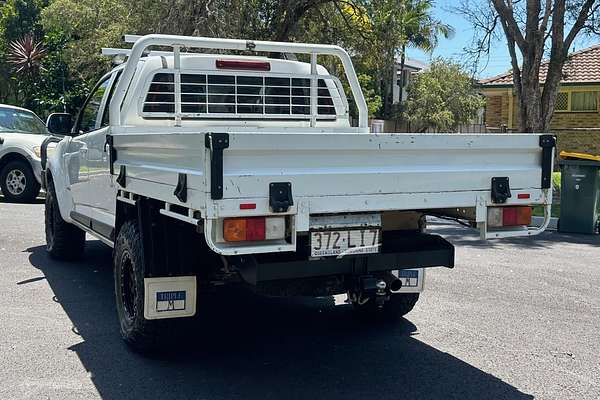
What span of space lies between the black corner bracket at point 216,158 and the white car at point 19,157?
1035 centimetres

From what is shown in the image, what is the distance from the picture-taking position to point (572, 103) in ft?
86.7

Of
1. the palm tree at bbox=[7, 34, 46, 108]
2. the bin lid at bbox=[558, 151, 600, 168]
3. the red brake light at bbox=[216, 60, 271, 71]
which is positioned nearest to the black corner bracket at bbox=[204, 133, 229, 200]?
the red brake light at bbox=[216, 60, 271, 71]

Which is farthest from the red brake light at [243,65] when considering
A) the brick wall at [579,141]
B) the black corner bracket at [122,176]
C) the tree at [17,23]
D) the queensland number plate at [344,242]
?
the tree at [17,23]

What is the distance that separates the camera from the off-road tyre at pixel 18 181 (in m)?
13.4

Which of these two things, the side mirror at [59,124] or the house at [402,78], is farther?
the house at [402,78]

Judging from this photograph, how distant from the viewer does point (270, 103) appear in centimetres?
668

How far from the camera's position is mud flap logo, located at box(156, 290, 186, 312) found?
4641 millimetres

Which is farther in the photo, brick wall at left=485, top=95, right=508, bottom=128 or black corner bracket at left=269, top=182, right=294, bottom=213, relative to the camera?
brick wall at left=485, top=95, right=508, bottom=128

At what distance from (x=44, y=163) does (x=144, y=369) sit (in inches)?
184

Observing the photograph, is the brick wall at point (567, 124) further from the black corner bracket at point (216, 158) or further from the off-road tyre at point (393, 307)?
the black corner bracket at point (216, 158)

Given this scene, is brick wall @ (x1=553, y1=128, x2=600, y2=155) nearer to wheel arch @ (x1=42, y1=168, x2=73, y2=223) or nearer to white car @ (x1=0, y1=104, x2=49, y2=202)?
white car @ (x1=0, y1=104, x2=49, y2=202)

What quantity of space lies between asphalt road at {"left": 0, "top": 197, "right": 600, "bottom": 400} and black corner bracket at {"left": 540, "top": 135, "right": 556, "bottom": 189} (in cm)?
132

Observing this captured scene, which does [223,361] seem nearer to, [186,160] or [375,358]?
[375,358]

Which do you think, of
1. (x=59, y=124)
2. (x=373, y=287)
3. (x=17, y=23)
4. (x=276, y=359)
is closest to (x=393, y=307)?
(x=276, y=359)
